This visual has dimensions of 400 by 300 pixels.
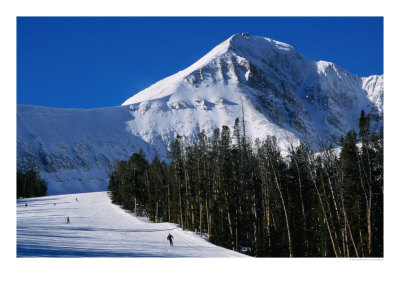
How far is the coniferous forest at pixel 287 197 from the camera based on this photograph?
23125 mm

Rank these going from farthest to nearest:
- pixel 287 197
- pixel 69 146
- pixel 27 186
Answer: pixel 69 146 < pixel 27 186 < pixel 287 197

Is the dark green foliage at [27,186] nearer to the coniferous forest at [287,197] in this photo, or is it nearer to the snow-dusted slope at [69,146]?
the snow-dusted slope at [69,146]

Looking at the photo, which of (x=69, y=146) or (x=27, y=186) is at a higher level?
(x=69, y=146)

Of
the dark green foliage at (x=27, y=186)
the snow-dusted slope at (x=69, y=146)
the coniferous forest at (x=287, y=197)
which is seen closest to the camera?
the coniferous forest at (x=287, y=197)

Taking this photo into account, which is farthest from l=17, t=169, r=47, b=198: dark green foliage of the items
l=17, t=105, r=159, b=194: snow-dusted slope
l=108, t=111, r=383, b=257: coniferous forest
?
l=108, t=111, r=383, b=257: coniferous forest

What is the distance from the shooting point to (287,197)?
33.2 meters

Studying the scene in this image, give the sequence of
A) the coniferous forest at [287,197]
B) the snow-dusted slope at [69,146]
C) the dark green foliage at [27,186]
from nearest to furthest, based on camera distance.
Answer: the coniferous forest at [287,197] < the dark green foliage at [27,186] < the snow-dusted slope at [69,146]

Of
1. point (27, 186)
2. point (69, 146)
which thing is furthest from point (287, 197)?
point (69, 146)

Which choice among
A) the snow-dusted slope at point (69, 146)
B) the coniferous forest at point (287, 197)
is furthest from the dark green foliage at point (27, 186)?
the coniferous forest at point (287, 197)

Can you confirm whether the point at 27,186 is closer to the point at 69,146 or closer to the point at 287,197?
the point at 287,197

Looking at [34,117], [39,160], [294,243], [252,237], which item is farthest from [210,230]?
[34,117]
